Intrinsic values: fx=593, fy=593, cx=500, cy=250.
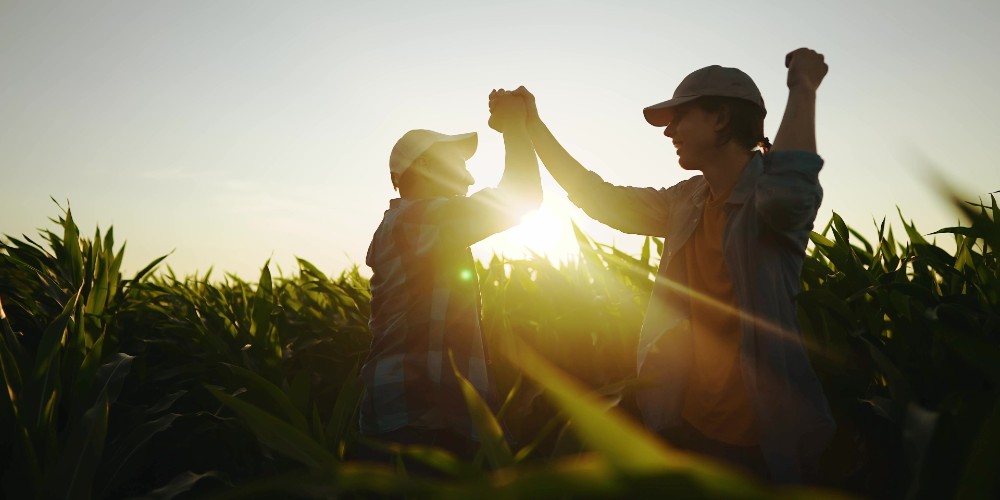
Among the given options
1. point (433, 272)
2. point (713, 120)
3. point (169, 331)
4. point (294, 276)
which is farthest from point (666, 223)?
point (294, 276)

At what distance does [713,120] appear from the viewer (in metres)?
1.56

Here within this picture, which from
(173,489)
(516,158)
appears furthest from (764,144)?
(173,489)

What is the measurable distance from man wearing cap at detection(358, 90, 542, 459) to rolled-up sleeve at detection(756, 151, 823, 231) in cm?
73

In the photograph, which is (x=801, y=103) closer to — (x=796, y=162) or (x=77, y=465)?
(x=796, y=162)

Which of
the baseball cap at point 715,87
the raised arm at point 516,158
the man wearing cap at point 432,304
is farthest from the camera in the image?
the raised arm at point 516,158

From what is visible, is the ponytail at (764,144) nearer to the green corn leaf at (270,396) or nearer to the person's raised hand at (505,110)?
the person's raised hand at (505,110)

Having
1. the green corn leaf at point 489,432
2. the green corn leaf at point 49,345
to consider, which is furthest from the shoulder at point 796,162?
the green corn leaf at point 49,345

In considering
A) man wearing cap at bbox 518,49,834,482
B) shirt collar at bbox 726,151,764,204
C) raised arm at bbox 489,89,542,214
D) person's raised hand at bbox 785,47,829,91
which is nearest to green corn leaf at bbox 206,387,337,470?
man wearing cap at bbox 518,49,834,482

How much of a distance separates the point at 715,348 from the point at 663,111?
26.0 inches

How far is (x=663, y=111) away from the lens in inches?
65.2

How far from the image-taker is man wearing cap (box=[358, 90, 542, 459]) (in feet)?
Result: 5.63

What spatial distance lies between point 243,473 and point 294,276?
2.77m

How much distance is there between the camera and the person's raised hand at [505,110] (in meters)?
1.97

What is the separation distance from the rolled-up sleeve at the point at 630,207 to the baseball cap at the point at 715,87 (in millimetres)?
303
